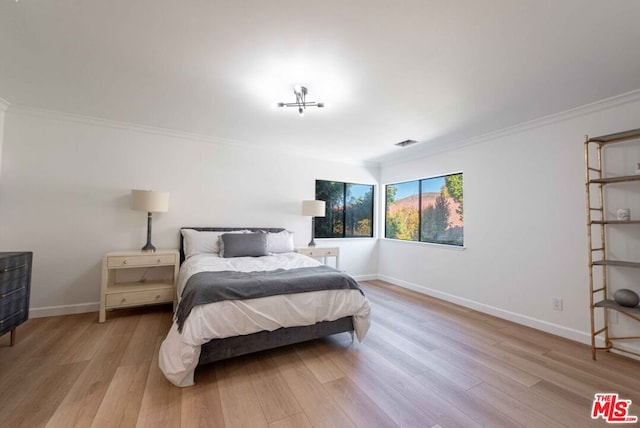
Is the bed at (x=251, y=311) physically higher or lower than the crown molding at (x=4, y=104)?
lower

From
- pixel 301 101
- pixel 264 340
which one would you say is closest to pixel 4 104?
pixel 301 101

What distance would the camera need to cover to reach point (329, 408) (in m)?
1.68

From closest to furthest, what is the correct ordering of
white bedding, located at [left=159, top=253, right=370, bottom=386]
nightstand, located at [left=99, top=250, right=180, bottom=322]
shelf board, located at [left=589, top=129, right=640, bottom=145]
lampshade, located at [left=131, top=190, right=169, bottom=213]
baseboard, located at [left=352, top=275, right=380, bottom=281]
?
white bedding, located at [left=159, top=253, right=370, bottom=386] → shelf board, located at [left=589, top=129, right=640, bottom=145] → nightstand, located at [left=99, top=250, right=180, bottom=322] → lampshade, located at [left=131, top=190, right=169, bottom=213] → baseboard, located at [left=352, top=275, right=380, bottom=281]

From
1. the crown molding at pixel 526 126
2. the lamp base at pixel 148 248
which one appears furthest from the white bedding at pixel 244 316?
the crown molding at pixel 526 126

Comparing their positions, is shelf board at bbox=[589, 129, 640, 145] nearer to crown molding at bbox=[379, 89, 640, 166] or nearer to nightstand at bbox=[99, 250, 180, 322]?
crown molding at bbox=[379, 89, 640, 166]

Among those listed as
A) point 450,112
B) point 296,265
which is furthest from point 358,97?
point 296,265

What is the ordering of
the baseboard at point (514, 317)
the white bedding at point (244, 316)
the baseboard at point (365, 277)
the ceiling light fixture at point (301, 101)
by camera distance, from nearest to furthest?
the white bedding at point (244, 316), the ceiling light fixture at point (301, 101), the baseboard at point (514, 317), the baseboard at point (365, 277)

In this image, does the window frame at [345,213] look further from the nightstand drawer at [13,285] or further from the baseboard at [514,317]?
the nightstand drawer at [13,285]

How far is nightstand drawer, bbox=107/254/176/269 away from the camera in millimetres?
2999

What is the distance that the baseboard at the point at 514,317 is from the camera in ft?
8.87

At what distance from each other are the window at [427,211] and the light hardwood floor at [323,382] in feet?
5.66

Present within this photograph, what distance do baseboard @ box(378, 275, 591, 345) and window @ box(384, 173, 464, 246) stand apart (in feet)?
2.70

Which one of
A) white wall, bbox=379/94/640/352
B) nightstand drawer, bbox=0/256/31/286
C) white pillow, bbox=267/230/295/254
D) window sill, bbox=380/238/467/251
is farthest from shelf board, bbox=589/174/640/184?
nightstand drawer, bbox=0/256/31/286

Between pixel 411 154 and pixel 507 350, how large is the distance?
10.4 feet
